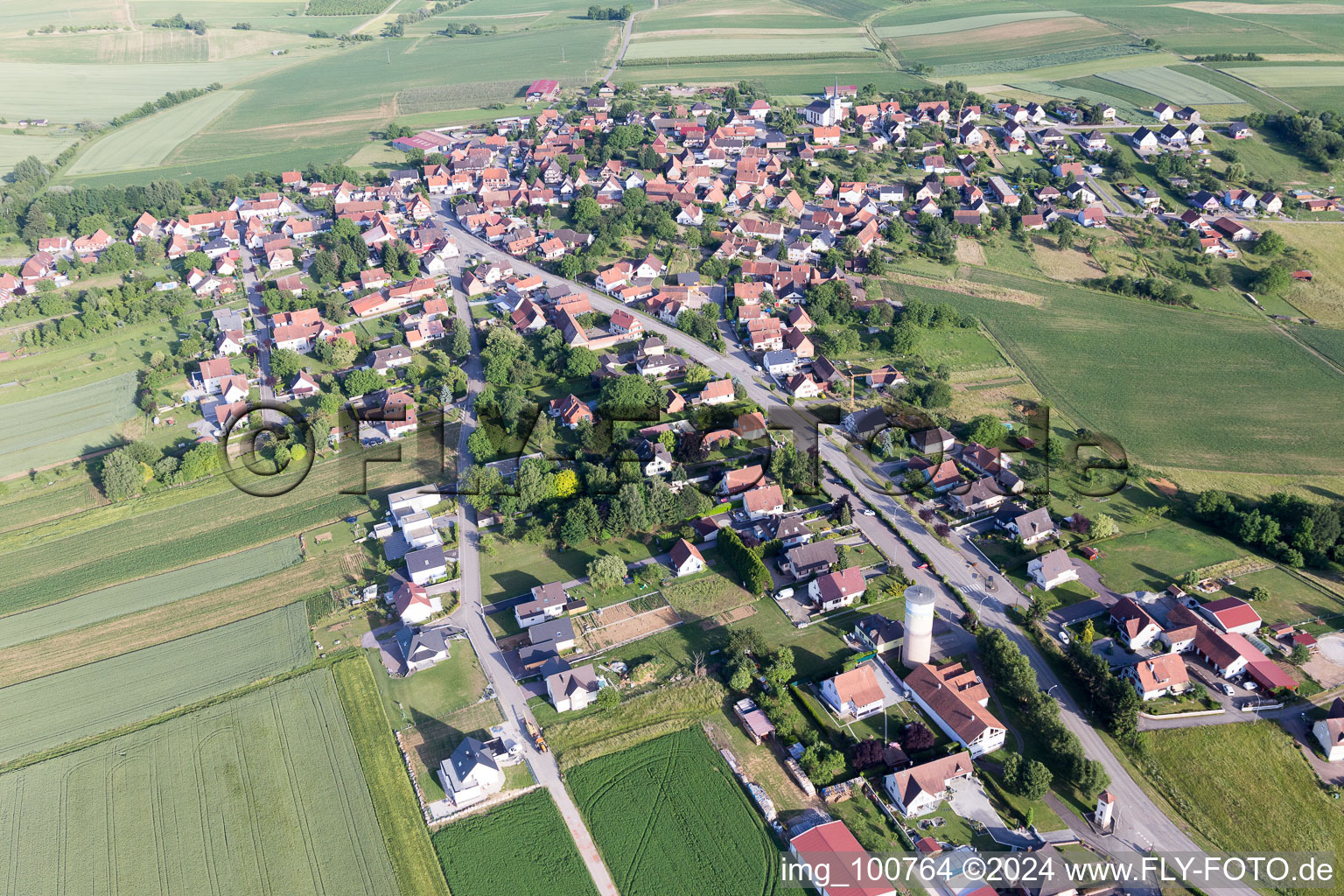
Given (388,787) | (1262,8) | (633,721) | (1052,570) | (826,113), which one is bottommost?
(388,787)

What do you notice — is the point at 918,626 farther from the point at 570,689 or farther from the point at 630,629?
the point at 570,689

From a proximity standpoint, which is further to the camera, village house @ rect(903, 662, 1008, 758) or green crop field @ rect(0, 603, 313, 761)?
green crop field @ rect(0, 603, 313, 761)

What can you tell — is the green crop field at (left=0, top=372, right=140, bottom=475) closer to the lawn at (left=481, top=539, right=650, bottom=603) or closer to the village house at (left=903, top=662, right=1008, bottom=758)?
the lawn at (left=481, top=539, right=650, bottom=603)

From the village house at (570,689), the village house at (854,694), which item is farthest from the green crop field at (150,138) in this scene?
the village house at (854,694)

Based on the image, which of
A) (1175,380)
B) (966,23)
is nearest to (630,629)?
(1175,380)

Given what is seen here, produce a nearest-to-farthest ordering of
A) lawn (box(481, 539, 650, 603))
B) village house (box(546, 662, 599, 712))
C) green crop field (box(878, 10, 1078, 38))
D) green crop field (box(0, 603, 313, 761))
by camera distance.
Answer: village house (box(546, 662, 599, 712))
green crop field (box(0, 603, 313, 761))
lawn (box(481, 539, 650, 603))
green crop field (box(878, 10, 1078, 38))

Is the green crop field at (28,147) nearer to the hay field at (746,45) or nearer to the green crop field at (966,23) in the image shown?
the hay field at (746,45)

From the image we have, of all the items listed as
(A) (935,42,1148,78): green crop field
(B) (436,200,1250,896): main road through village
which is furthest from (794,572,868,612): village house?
(A) (935,42,1148,78): green crop field
